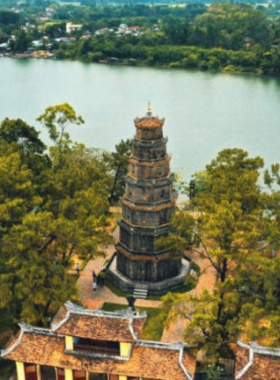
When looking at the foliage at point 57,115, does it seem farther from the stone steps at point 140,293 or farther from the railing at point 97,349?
the railing at point 97,349

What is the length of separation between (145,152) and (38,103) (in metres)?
52.9

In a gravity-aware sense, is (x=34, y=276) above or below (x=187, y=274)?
above

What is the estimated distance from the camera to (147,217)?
30547mm

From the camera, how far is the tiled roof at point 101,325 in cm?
2269

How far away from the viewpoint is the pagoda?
29.3m

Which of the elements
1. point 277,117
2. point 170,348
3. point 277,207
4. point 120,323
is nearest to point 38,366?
point 120,323

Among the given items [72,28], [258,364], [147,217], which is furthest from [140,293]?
[72,28]

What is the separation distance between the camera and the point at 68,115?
42.2 m

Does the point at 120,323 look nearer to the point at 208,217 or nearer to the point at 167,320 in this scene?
the point at 167,320

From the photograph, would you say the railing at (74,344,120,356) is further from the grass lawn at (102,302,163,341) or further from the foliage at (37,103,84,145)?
the foliage at (37,103,84,145)

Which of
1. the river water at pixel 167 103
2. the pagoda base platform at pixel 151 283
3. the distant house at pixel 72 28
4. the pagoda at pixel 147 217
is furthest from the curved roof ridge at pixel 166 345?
the distant house at pixel 72 28

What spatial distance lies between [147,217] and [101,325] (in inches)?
348

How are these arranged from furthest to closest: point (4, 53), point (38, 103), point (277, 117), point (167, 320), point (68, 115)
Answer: point (4, 53) < point (38, 103) < point (277, 117) < point (68, 115) < point (167, 320)

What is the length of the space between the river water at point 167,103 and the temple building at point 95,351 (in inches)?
1202
